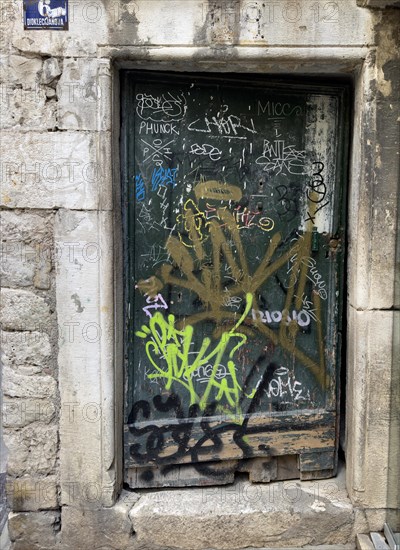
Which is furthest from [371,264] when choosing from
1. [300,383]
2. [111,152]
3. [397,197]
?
[111,152]

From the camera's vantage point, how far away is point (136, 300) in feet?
10.6

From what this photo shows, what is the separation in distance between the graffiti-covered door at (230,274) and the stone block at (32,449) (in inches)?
17.5

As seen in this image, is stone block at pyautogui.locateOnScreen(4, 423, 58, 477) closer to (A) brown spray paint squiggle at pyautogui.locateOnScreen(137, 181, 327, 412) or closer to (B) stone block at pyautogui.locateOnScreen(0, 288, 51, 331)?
(B) stone block at pyautogui.locateOnScreen(0, 288, 51, 331)

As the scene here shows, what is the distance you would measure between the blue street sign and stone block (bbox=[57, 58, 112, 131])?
188 millimetres

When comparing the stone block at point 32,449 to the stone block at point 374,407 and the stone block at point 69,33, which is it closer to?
the stone block at point 374,407

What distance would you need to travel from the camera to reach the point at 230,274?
3271 mm

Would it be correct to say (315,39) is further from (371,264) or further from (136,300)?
(136,300)

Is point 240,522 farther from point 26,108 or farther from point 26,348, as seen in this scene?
point 26,108

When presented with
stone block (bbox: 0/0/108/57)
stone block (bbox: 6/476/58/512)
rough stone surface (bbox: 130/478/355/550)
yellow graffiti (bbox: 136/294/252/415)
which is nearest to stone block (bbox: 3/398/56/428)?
stone block (bbox: 6/476/58/512)

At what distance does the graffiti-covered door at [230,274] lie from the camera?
3176 mm

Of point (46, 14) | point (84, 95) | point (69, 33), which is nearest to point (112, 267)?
point (84, 95)

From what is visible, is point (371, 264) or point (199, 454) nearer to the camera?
point (371, 264)

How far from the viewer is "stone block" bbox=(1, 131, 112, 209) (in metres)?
2.97

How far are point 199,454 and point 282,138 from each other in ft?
6.30
